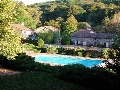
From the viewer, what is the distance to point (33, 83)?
675 inches

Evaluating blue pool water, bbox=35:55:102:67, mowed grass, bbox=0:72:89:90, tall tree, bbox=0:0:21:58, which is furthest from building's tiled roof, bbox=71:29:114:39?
tall tree, bbox=0:0:21:58

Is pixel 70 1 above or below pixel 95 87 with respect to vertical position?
above

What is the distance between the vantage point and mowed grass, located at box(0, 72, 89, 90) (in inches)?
629

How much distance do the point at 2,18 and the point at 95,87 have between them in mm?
7175

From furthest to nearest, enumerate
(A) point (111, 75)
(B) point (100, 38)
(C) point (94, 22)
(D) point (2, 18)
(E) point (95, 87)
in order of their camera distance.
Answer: (C) point (94, 22) < (B) point (100, 38) < (D) point (2, 18) < (E) point (95, 87) < (A) point (111, 75)

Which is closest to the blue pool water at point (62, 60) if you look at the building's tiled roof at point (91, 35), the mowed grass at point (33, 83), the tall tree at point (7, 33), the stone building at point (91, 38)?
the stone building at point (91, 38)

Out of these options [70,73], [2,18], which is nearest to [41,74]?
[70,73]

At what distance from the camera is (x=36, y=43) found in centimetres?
5516

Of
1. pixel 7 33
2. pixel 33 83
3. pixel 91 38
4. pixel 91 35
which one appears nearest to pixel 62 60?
pixel 91 38

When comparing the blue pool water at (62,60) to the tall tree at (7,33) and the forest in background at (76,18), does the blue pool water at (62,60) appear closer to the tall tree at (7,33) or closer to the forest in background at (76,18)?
the forest in background at (76,18)

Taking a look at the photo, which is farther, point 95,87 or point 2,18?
point 2,18

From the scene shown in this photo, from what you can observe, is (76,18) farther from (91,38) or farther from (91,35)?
(91,38)

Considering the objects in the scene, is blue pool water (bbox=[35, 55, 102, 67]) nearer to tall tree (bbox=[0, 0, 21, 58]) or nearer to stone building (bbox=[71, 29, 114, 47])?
stone building (bbox=[71, 29, 114, 47])

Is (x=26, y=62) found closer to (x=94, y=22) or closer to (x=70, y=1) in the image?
(x=94, y=22)
